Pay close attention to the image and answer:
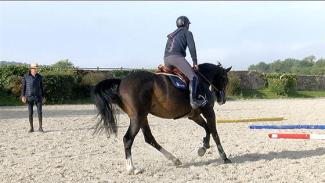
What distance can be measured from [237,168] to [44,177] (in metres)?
3.08

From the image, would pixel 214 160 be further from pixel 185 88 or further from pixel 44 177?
pixel 44 177

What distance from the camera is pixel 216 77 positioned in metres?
9.41

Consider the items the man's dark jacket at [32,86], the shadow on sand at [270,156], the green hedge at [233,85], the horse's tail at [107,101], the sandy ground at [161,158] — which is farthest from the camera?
the green hedge at [233,85]

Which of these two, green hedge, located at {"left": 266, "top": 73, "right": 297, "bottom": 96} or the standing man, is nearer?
the standing man

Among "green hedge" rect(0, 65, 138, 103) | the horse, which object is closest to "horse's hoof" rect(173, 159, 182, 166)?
the horse

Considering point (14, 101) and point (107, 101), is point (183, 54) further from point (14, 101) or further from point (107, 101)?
point (14, 101)

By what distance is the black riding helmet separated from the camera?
A: 8.64 meters

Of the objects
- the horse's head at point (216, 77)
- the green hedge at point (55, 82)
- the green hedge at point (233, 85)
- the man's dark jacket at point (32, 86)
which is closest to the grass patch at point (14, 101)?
the green hedge at point (55, 82)

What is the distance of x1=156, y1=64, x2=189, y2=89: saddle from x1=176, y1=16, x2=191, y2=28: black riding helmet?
0.77 metres

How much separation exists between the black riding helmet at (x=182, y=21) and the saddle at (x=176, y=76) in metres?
0.77

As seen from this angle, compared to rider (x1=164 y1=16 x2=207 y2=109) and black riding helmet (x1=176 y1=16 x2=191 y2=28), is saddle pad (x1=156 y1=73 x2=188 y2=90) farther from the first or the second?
black riding helmet (x1=176 y1=16 x2=191 y2=28)

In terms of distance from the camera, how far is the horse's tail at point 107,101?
828cm

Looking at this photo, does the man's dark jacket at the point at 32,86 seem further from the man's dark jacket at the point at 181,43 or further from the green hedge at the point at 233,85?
the green hedge at the point at 233,85

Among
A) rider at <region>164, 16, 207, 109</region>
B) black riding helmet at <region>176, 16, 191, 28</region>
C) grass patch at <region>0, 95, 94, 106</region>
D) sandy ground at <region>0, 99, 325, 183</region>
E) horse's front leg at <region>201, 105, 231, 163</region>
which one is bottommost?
grass patch at <region>0, 95, 94, 106</region>
